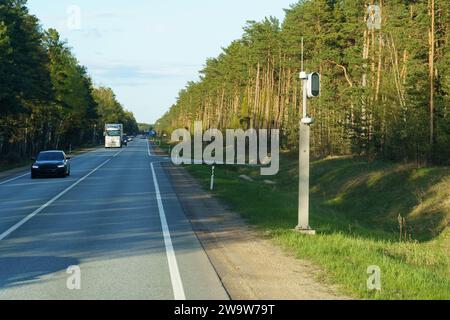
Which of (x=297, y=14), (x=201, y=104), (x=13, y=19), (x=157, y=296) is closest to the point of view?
(x=157, y=296)

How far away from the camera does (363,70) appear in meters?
44.0

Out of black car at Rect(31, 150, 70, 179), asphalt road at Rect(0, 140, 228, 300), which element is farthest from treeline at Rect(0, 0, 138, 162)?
asphalt road at Rect(0, 140, 228, 300)

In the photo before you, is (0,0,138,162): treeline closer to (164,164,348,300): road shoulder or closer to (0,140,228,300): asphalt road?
(0,140,228,300): asphalt road

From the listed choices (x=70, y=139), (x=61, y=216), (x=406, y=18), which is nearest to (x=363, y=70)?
(x=406, y=18)

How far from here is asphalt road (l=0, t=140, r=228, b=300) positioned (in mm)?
8461

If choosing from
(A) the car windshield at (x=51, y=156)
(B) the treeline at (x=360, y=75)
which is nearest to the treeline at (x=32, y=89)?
(A) the car windshield at (x=51, y=156)

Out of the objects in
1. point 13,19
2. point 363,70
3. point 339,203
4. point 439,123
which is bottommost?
point 339,203

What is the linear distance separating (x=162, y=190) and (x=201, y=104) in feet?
404

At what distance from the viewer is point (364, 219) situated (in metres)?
28.8

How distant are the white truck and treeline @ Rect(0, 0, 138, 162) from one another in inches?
220

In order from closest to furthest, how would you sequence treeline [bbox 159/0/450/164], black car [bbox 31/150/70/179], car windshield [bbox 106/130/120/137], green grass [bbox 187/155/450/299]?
1. green grass [bbox 187/155/450/299]
2. treeline [bbox 159/0/450/164]
3. black car [bbox 31/150/70/179]
4. car windshield [bbox 106/130/120/137]

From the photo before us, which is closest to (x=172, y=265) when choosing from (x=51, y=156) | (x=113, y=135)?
(x=51, y=156)

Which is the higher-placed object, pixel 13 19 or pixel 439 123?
pixel 13 19

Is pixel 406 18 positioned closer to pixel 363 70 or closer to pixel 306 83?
pixel 363 70
